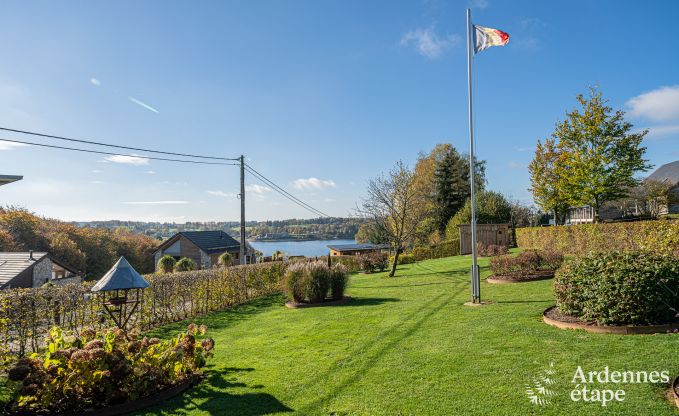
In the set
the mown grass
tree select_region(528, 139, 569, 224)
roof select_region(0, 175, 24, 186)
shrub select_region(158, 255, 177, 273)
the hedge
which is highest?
tree select_region(528, 139, 569, 224)

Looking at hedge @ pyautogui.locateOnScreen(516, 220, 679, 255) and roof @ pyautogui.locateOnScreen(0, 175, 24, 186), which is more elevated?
roof @ pyautogui.locateOnScreen(0, 175, 24, 186)

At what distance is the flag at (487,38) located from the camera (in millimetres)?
10609

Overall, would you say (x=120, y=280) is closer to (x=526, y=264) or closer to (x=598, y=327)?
(x=598, y=327)

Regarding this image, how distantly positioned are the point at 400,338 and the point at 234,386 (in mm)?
2893

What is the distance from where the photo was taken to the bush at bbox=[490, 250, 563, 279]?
12906 mm

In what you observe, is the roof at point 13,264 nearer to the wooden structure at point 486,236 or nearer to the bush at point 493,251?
the bush at point 493,251

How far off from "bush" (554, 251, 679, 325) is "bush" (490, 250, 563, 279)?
589cm

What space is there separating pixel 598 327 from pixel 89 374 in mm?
7049

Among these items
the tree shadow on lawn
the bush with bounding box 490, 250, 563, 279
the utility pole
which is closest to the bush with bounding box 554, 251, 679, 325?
the tree shadow on lawn

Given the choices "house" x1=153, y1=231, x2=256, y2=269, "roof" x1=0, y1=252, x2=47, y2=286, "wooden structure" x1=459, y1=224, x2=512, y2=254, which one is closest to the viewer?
"roof" x1=0, y1=252, x2=47, y2=286

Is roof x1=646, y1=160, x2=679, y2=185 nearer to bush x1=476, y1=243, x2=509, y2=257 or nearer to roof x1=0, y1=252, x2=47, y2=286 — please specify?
bush x1=476, y1=243, x2=509, y2=257

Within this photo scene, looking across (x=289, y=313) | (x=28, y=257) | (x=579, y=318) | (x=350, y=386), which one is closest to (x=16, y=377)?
(x=350, y=386)

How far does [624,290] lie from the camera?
619 centimetres

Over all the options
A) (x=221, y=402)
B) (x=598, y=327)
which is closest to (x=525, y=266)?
(x=598, y=327)
